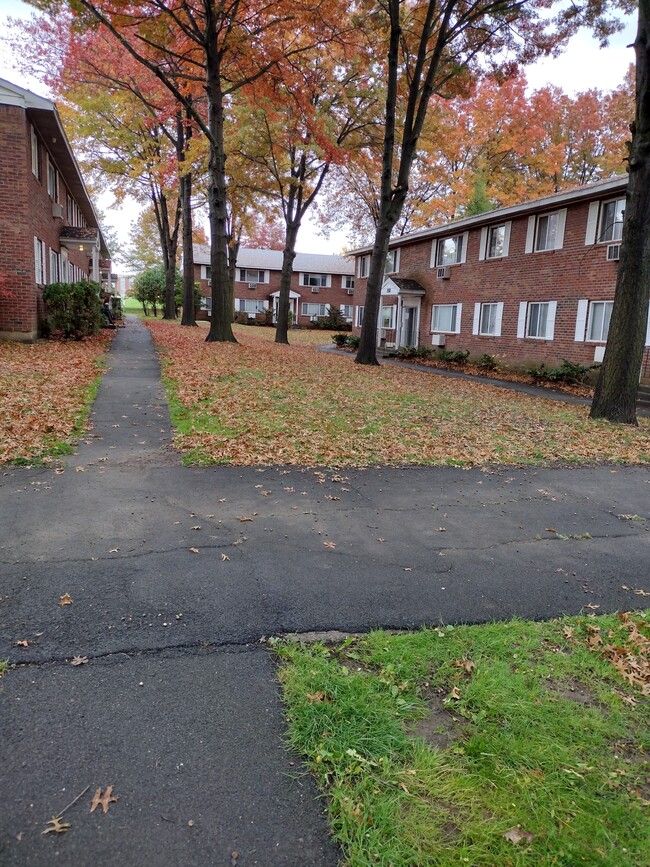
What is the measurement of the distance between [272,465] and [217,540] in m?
2.25

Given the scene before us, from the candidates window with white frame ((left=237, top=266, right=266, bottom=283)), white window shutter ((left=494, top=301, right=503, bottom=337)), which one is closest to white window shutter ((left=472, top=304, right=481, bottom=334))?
white window shutter ((left=494, top=301, right=503, bottom=337))

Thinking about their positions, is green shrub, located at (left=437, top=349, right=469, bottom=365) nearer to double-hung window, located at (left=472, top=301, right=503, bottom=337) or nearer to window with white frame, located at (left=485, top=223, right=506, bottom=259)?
double-hung window, located at (left=472, top=301, right=503, bottom=337)

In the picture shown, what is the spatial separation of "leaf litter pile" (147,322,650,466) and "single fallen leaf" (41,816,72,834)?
15.3ft

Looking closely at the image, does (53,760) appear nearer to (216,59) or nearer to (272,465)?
(272,465)

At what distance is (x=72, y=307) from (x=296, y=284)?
38216mm

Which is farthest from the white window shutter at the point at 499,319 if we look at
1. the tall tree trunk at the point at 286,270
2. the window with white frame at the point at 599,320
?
the tall tree trunk at the point at 286,270

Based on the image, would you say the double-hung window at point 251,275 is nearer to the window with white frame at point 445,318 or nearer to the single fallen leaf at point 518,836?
the window with white frame at point 445,318

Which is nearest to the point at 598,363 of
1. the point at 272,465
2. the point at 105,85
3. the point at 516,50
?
the point at 516,50

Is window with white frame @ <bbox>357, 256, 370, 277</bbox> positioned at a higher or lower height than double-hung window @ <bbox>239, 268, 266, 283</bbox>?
lower

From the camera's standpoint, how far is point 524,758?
2311 mm

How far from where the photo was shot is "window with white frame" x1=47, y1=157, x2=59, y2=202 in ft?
61.6

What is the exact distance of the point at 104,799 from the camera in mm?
2014

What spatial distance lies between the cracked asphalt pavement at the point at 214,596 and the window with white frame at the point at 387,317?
2352 centimetres

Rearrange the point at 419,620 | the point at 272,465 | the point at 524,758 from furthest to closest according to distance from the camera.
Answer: the point at 272,465 < the point at 419,620 < the point at 524,758
